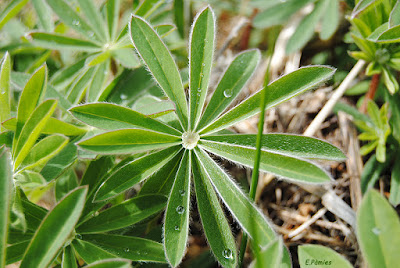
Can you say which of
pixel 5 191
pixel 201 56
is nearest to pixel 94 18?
pixel 201 56

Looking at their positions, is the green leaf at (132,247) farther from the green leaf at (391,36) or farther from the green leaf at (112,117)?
the green leaf at (391,36)

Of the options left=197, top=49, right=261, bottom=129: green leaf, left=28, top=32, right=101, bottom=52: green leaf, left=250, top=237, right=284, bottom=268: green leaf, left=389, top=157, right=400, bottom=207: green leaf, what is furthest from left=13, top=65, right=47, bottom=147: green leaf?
left=389, top=157, right=400, bottom=207: green leaf

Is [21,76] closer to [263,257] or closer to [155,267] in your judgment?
[155,267]

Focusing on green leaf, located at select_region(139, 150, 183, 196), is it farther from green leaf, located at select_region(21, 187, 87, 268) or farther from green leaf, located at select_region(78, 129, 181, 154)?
green leaf, located at select_region(21, 187, 87, 268)

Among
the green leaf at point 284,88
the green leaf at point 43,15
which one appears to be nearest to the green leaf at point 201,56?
the green leaf at point 284,88

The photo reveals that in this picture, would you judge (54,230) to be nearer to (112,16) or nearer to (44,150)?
(44,150)

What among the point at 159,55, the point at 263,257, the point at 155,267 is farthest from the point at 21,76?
the point at 263,257
